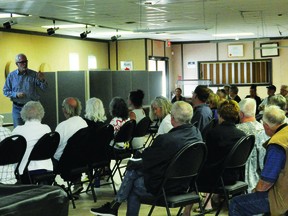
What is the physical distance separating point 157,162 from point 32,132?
5.57ft

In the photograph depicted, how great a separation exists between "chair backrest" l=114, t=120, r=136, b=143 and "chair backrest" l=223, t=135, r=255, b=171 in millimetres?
2256

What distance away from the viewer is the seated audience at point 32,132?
5.62 metres

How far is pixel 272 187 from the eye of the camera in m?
3.96

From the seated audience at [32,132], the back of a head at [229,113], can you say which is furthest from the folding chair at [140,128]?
the back of a head at [229,113]

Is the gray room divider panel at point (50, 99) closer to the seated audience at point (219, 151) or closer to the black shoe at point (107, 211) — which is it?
the black shoe at point (107, 211)

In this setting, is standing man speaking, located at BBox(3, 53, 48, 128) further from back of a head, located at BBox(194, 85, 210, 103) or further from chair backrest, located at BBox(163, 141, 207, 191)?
chair backrest, located at BBox(163, 141, 207, 191)

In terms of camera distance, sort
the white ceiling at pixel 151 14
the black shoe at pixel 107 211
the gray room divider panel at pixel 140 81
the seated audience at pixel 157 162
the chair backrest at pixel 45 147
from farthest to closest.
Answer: the gray room divider panel at pixel 140 81 → the white ceiling at pixel 151 14 → the chair backrest at pixel 45 147 → the black shoe at pixel 107 211 → the seated audience at pixel 157 162

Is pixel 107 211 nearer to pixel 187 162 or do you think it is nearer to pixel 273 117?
pixel 187 162

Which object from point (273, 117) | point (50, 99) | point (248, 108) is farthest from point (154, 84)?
point (273, 117)

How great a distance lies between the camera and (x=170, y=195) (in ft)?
15.1

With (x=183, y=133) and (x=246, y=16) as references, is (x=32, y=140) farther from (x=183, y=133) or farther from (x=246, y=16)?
(x=246, y=16)

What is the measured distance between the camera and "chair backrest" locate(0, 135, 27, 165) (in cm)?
502

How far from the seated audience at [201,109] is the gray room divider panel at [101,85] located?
14.2ft

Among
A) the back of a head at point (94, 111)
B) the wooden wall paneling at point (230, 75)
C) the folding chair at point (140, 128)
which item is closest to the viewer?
the back of a head at point (94, 111)
